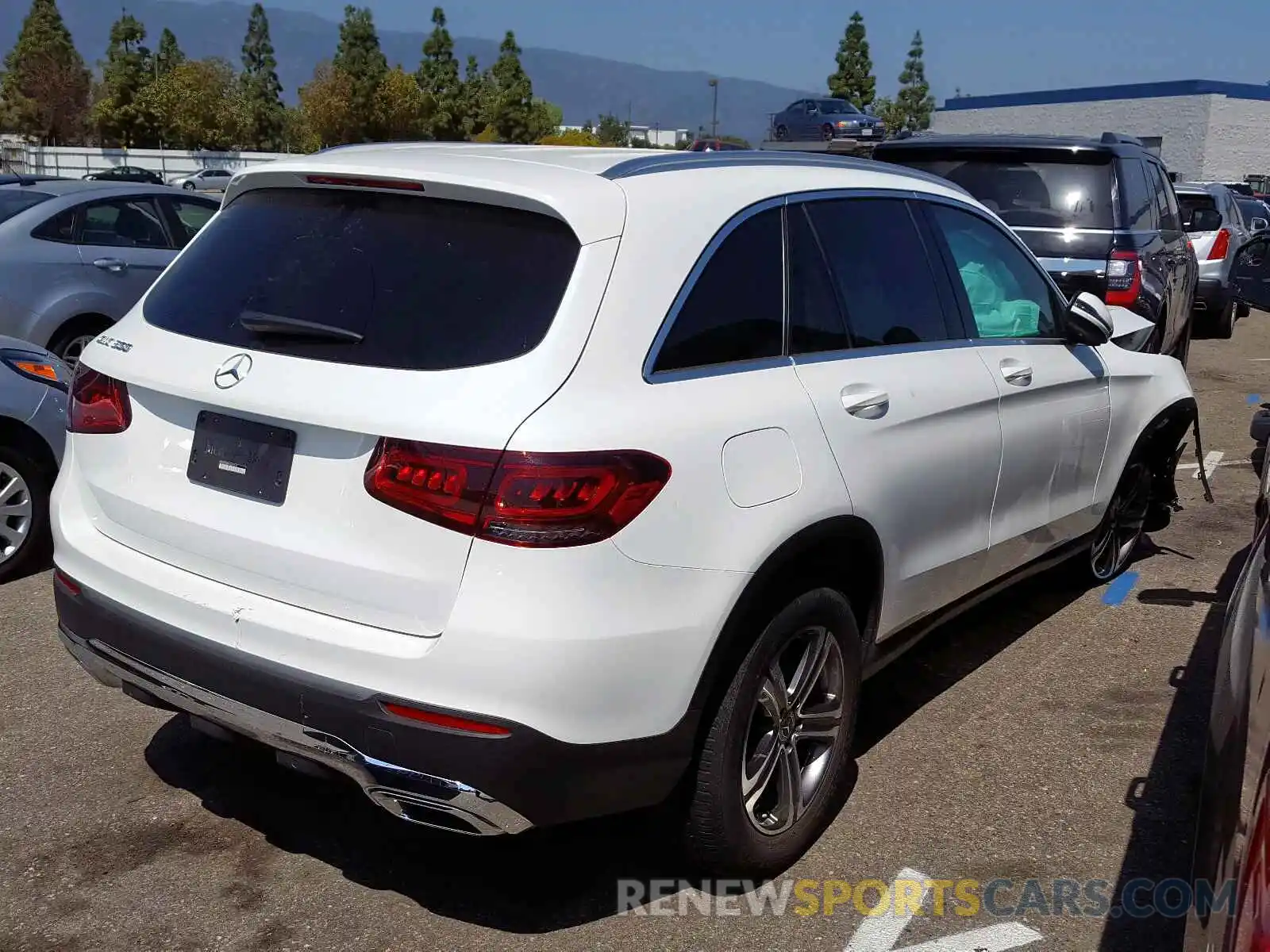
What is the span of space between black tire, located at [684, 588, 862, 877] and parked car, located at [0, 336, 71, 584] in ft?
12.3

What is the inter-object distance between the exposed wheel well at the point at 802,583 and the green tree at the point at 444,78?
7718cm

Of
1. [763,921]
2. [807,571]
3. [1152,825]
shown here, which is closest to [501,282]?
[807,571]

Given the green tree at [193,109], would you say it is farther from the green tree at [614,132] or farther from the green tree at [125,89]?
the green tree at [614,132]

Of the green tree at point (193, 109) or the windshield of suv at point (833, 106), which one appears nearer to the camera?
the windshield of suv at point (833, 106)

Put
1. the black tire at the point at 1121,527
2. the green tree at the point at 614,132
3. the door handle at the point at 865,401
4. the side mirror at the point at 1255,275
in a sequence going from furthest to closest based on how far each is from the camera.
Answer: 1. the green tree at the point at 614,132
2. the black tire at the point at 1121,527
3. the side mirror at the point at 1255,275
4. the door handle at the point at 865,401

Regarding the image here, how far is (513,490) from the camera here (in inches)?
101

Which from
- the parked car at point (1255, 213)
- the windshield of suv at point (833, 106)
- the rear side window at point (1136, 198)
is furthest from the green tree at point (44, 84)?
the rear side window at point (1136, 198)

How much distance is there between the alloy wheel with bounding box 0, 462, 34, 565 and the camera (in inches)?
216

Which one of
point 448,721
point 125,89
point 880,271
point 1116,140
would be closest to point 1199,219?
point 1116,140

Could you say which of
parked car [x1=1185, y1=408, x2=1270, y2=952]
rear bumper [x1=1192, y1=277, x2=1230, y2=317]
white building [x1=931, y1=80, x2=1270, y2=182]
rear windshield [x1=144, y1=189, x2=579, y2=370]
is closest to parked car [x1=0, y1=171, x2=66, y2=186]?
rear windshield [x1=144, y1=189, x2=579, y2=370]

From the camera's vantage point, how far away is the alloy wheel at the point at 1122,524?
5.43m

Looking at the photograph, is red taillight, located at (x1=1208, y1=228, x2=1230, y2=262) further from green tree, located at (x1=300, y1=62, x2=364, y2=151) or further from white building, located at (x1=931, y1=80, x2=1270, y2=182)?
green tree, located at (x1=300, y1=62, x2=364, y2=151)

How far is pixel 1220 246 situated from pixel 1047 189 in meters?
8.29

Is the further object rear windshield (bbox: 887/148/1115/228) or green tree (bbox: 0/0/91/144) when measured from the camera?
green tree (bbox: 0/0/91/144)
